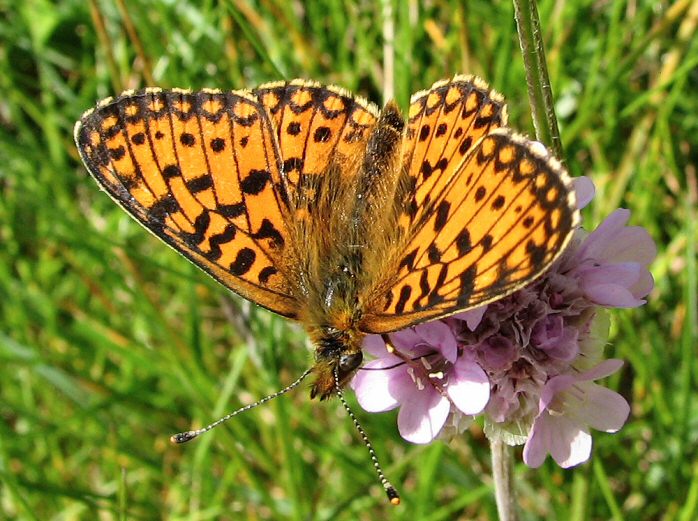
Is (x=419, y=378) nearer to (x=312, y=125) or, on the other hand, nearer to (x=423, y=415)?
(x=423, y=415)

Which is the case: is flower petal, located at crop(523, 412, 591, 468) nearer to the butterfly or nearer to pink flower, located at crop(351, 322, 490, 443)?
pink flower, located at crop(351, 322, 490, 443)

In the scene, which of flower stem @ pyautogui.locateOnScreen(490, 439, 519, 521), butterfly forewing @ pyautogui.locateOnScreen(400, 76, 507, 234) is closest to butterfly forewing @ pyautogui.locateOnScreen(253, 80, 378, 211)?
butterfly forewing @ pyautogui.locateOnScreen(400, 76, 507, 234)

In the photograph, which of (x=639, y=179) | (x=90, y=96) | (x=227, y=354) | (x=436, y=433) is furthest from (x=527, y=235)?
(x=90, y=96)

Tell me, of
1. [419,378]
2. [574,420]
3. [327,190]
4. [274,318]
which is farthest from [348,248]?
[274,318]

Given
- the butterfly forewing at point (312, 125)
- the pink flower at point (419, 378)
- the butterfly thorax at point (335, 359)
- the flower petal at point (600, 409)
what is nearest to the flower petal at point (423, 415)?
the pink flower at point (419, 378)

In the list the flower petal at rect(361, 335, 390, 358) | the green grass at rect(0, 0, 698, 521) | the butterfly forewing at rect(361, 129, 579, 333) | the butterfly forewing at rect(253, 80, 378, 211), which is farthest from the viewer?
the green grass at rect(0, 0, 698, 521)

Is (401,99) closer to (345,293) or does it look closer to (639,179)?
(639,179)
